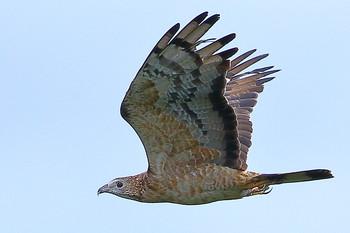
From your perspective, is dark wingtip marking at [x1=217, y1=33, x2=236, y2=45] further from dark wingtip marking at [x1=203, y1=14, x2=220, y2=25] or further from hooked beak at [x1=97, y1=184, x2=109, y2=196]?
hooked beak at [x1=97, y1=184, x2=109, y2=196]

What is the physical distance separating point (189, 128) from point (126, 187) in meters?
1.81

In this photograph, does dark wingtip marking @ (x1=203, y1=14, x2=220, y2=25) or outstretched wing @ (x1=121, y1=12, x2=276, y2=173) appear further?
outstretched wing @ (x1=121, y1=12, x2=276, y2=173)

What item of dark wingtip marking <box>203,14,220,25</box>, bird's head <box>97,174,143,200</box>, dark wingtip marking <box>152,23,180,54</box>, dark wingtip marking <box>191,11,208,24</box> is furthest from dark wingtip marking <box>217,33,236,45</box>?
bird's head <box>97,174,143,200</box>

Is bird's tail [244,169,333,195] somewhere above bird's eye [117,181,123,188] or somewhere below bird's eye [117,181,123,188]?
below

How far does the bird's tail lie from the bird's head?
189 cm

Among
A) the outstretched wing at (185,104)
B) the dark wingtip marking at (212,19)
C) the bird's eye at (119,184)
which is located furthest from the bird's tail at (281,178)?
the dark wingtip marking at (212,19)

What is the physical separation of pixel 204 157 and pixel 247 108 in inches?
85.0

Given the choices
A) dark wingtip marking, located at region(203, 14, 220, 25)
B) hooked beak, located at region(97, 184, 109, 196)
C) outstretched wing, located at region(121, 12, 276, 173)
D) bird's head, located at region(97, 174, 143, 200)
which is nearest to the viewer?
dark wingtip marking, located at region(203, 14, 220, 25)

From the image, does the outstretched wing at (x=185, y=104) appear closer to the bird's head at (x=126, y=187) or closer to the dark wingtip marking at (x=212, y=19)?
the dark wingtip marking at (x=212, y=19)

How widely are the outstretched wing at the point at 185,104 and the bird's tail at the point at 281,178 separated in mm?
426

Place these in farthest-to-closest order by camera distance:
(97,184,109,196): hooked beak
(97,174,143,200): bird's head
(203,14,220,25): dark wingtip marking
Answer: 1. (97,184,109,196): hooked beak
2. (97,174,143,200): bird's head
3. (203,14,220,25): dark wingtip marking

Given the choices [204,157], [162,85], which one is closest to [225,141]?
[204,157]

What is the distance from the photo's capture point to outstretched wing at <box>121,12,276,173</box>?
15.5 m

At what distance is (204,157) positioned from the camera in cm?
1689
